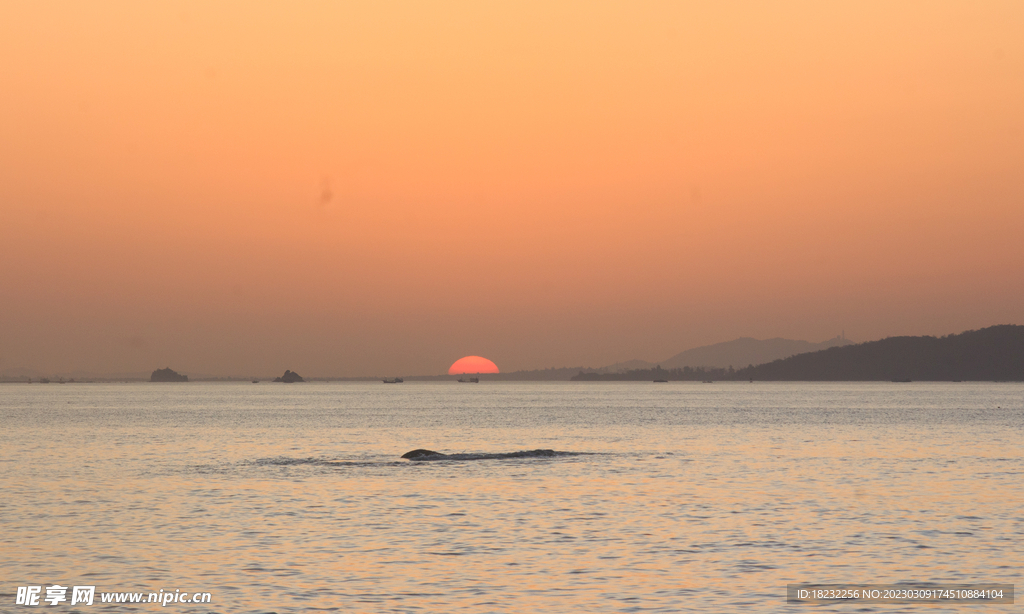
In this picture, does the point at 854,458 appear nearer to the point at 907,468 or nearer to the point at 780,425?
the point at 907,468

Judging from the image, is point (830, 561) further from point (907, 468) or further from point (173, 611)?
point (907, 468)

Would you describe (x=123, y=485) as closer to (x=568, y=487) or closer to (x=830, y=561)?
(x=568, y=487)

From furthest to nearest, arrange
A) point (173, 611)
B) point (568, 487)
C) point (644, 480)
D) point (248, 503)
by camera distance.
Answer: point (644, 480) < point (568, 487) < point (248, 503) < point (173, 611)

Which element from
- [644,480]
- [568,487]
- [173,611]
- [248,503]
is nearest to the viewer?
[173,611]

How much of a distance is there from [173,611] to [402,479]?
3550 cm

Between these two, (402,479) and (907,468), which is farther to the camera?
(907,468)

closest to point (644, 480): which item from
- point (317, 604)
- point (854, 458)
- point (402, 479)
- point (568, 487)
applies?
point (568, 487)

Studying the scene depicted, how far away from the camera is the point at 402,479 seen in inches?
2448

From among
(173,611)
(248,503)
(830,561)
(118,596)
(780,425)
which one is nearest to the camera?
(173,611)

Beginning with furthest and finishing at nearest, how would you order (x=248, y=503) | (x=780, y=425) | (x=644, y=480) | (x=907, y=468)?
(x=780, y=425)
(x=907, y=468)
(x=644, y=480)
(x=248, y=503)

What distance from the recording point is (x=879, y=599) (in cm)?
2770

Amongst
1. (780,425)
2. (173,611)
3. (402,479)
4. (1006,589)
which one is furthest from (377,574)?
(780,425)

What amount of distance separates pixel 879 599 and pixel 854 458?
5270 cm

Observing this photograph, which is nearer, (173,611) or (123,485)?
(173,611)
